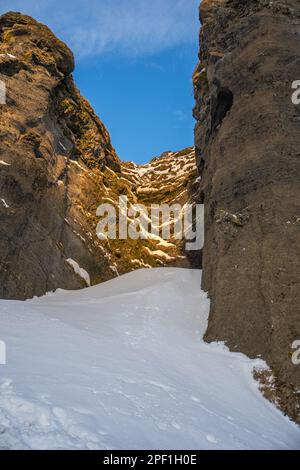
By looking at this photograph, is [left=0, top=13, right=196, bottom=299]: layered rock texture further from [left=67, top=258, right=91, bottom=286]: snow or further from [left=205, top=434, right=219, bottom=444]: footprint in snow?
[left=205, top=434, right=219, bottom=444]: footprint in snow

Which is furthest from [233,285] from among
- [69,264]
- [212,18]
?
[212,18]

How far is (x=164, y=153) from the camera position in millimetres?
58969

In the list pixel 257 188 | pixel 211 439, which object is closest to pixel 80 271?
pixel 257 188

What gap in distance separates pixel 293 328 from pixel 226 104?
1208 centimetres

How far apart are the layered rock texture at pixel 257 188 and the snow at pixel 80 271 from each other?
8.45 meters

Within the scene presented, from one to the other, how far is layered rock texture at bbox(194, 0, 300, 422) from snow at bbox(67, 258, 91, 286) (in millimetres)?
8453

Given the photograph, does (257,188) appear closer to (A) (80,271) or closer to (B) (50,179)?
(A) (80,271)

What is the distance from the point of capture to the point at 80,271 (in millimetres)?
24375

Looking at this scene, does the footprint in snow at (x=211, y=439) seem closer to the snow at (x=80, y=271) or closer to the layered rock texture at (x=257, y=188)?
the layered rock texture at (x=257, y=188)

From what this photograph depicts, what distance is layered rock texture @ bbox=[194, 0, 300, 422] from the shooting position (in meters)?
12.2

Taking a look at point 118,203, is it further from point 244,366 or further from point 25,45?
point 244,366

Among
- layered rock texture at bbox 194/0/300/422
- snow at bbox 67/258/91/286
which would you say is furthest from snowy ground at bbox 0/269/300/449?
snow at bbox 67/258/91/286

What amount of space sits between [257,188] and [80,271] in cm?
1304

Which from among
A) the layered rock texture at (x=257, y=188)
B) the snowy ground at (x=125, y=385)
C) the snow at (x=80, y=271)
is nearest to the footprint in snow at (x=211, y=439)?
the snowy ground at (x=125, y=385)
